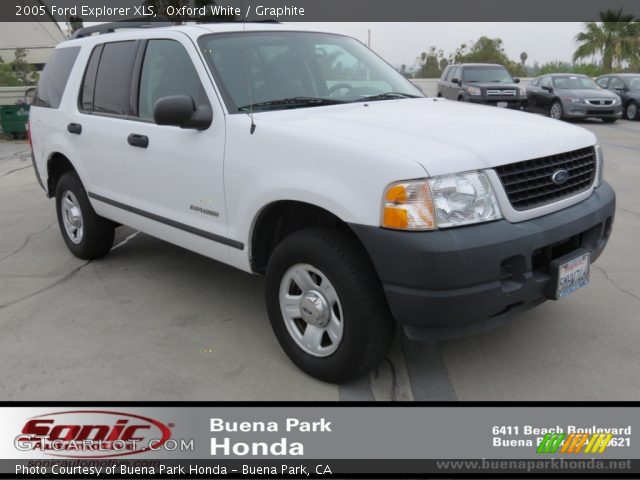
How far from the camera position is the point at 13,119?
52.4 ft

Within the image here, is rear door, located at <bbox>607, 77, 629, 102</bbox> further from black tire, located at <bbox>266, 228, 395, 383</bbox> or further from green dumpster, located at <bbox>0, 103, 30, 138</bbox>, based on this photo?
black tire, located at <bbox>266, 228, 395, 383</bbox>

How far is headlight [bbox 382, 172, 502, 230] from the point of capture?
2.60 m

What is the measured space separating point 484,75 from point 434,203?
15269mm

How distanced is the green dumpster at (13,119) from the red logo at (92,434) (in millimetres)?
15204

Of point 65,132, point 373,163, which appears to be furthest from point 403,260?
point 65,132

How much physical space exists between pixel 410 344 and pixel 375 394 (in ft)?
2.13

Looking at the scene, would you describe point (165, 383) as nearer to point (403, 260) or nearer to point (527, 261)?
point (403, 260)

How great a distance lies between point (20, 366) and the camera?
11.4ft

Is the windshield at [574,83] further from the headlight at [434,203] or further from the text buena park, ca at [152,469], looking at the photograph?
the text buena park, ca at [152,469]

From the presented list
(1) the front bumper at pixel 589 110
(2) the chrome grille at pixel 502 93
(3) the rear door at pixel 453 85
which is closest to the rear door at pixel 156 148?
(2) the chrome grille at pixel 502 93

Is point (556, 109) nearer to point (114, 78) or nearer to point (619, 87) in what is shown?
point (619, 87)

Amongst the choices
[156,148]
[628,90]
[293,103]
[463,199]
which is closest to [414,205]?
[463,199]

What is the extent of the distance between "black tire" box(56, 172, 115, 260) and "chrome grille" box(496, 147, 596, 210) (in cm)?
351

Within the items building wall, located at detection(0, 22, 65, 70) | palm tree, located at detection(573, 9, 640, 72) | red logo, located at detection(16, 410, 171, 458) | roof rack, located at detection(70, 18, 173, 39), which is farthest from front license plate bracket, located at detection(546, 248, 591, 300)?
palm tree, located at detection(573, 9, 640, 72)
